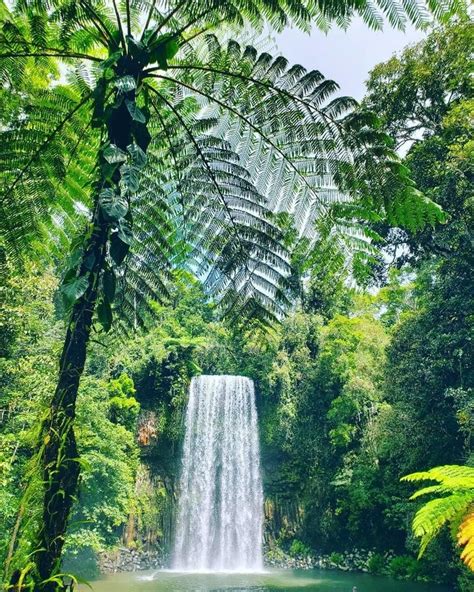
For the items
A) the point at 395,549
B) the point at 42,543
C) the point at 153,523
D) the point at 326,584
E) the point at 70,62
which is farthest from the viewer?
the point at 153,523

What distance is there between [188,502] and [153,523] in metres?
1.10

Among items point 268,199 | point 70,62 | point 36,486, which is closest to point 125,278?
point 268,199

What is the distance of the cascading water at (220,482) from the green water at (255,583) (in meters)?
1.36

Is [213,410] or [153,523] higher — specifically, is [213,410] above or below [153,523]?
above

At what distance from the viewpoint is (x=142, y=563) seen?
12625 mm

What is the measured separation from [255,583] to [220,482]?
3864 millimetres

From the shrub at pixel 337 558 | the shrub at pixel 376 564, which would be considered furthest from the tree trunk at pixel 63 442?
the shrub at pixel 337 558

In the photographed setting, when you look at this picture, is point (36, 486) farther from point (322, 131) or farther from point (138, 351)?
point (138, 351)

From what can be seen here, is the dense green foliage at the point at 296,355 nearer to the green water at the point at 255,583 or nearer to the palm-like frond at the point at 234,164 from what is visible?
the palm-like frond at the point at 234,164

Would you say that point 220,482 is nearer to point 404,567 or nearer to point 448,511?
point 404,567

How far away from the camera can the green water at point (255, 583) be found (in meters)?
9.40

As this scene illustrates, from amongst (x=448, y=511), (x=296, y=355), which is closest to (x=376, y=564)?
(x=296, y=355)

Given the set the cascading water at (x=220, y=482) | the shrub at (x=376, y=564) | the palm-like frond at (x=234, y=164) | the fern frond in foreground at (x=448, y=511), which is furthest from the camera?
the cascading water at (x=220, y=482)

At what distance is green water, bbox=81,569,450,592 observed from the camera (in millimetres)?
9398
